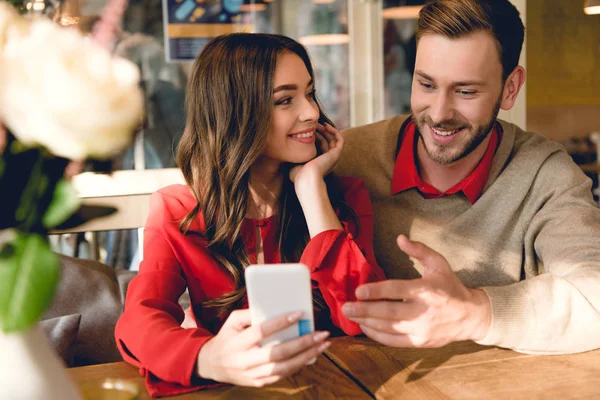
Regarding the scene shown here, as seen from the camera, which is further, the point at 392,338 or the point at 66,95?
the point at 392,338

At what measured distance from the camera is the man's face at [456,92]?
165 cm

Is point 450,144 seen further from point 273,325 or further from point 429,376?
point 273,325

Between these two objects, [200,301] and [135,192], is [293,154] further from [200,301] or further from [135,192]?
[135,192]

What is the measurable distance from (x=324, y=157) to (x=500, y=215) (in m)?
0.45

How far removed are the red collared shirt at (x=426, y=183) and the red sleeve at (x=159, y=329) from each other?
61 centimetres

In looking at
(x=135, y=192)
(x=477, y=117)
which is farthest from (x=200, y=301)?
(x=135, y=192)

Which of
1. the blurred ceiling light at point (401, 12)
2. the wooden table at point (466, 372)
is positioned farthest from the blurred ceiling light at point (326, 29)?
the wooden table at point (466, 372)

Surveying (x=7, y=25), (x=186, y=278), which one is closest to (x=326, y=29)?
(x=186, y=278)

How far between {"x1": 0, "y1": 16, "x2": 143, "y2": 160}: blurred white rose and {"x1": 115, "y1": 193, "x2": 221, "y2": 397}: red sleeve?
0.56 m

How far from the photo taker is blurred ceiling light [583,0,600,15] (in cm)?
409

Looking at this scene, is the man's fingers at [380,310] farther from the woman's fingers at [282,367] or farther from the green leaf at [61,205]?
the green leaf at [61,205]

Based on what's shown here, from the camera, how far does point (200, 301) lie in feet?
5.15

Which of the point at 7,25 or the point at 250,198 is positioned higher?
the point at 7,25

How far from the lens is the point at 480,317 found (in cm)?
117
